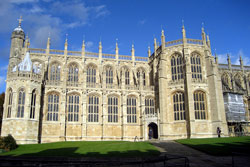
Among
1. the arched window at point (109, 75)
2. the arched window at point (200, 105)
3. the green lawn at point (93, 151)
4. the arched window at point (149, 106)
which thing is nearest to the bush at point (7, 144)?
the green lawn at point (93, 151)

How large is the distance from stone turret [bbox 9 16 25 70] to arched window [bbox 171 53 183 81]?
2820cm

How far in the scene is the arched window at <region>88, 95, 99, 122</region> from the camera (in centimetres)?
4091

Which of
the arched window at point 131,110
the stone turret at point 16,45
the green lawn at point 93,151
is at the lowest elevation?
the green lawn at point 93,151

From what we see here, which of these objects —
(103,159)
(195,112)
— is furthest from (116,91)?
(103,159)

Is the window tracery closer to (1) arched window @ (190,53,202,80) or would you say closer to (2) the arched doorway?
(2) the arched doorway

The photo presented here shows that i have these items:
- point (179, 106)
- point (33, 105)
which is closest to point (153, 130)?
point (179, 106)

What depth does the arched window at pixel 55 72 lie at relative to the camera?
4374cm

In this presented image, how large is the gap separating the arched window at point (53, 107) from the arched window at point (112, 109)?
30.2 feet

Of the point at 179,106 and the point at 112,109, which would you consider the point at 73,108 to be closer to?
the point at 112,109

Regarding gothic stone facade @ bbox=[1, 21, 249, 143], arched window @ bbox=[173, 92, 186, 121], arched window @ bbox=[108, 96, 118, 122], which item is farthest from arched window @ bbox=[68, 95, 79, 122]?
arched window @ bbox=[173, 92, 186, 121]

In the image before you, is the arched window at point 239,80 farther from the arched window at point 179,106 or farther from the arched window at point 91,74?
the arched window at point 91,74

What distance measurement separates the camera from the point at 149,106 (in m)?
44.1

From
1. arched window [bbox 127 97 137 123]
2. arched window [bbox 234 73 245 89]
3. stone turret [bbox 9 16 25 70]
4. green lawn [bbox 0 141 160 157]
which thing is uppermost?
stone turret [bbox 9 16 25 70]

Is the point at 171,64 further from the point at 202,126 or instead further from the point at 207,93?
the point at 202,126
